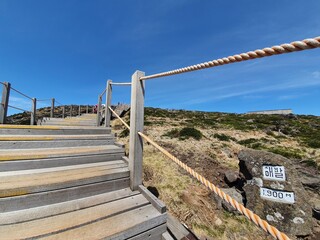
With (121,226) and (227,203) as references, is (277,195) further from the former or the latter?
(121,226)

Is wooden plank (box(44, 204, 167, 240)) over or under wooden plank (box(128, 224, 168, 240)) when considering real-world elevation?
over

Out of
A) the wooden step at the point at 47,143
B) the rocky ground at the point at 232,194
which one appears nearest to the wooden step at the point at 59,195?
the wooden step at the point at 47,143

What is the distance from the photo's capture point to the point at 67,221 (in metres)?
2.02

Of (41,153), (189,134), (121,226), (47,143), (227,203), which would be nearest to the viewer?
(121,226)

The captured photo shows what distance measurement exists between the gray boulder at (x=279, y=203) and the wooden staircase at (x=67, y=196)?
3.57 meters

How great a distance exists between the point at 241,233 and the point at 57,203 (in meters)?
3.76

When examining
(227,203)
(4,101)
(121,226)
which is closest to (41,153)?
(121,226)

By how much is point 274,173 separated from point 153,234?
4.20m

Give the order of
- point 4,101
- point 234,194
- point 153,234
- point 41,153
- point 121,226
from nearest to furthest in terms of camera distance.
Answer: point 121,226 → point 153,234 → point 41,153 → point 4,101 → point 234,194

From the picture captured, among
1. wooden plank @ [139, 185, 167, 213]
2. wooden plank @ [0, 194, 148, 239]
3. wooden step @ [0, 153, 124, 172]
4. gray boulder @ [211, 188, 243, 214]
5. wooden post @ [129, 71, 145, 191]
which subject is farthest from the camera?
gray boulder @ [211, 188, 243, 214]

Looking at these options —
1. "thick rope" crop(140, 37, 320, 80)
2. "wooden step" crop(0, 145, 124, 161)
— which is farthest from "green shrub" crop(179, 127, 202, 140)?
"thick rope" crop(140, 37, 320, 80)

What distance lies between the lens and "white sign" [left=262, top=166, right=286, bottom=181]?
4766 millimetres

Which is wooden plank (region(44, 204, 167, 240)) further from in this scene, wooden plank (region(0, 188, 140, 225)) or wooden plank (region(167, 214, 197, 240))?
wooden plank (region(0, 188, 140, 225))

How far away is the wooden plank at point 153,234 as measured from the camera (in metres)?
2.04
